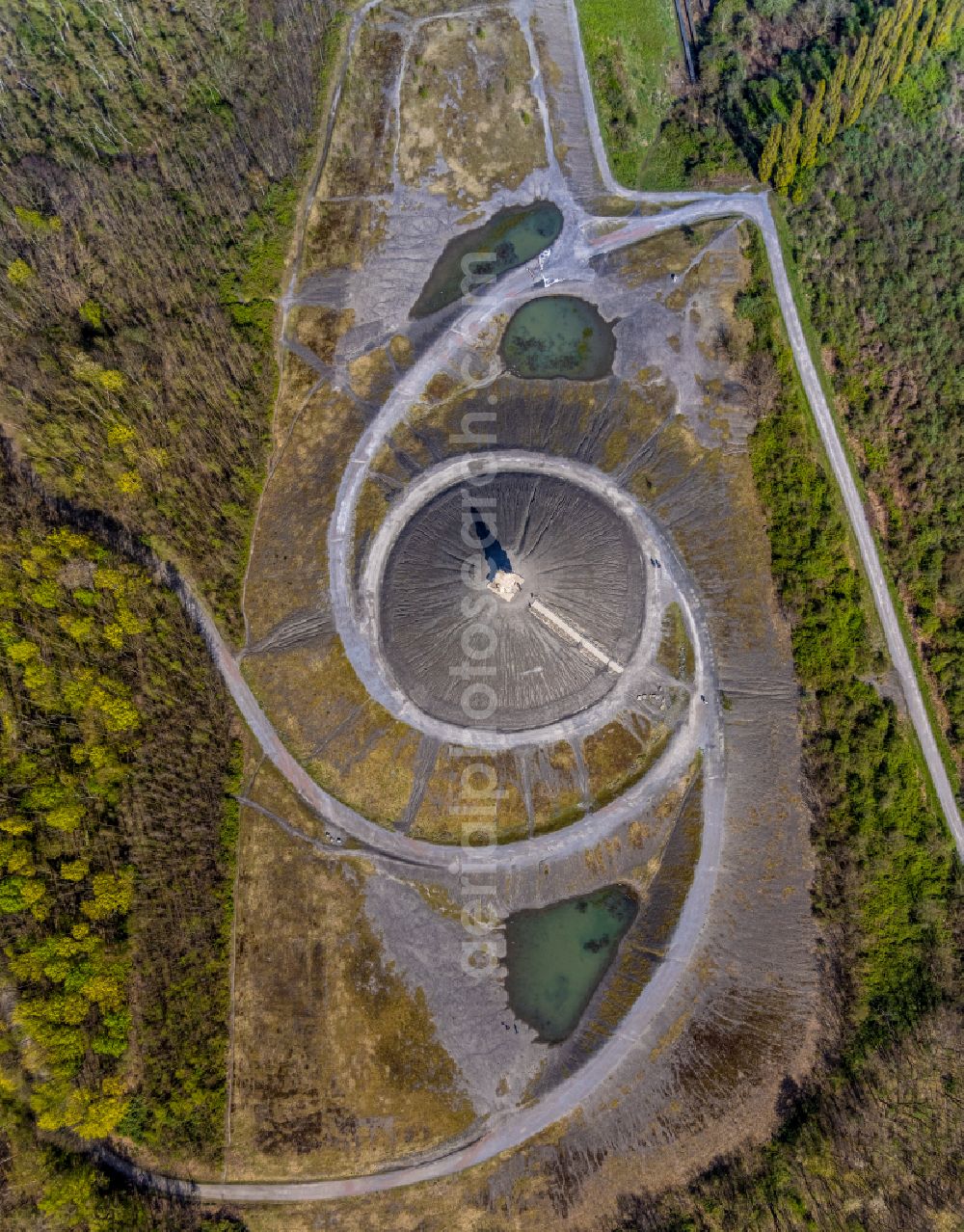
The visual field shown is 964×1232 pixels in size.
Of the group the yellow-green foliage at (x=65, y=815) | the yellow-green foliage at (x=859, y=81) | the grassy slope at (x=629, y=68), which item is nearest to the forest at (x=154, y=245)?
the yellow-green foliage at (x=65, y=815)

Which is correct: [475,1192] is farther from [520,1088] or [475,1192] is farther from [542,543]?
[542,543]

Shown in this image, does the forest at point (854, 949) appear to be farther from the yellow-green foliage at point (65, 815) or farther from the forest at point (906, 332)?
the yellow-green foliage at point (65, 815)

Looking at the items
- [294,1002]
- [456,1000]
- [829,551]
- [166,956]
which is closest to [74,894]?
[166,956]

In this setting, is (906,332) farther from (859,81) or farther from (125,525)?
(125,525)

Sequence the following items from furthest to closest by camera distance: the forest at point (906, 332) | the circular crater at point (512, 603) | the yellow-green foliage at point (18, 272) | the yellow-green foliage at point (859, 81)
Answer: the yellow-green foliage at point (859, 81) < the forest at point (906, 332) < the yellow-green foliage at point (18, 272) < the circular crater at point (512, 603)

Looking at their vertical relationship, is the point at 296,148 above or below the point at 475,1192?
above

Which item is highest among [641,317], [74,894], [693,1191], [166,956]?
[641,317]
